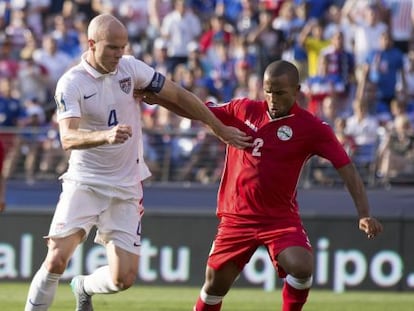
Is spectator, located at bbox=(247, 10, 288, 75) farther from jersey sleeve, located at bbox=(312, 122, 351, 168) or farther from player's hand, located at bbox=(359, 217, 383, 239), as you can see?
player's hand, located at bbox=(359, 217, 383, 239)

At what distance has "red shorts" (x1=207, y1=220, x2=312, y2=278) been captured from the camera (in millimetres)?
9430

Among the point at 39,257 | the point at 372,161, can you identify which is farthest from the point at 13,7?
the point at 372,161

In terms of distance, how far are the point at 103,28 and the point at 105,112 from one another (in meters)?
0.69

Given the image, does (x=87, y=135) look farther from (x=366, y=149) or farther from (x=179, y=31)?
(x=179, y=31)

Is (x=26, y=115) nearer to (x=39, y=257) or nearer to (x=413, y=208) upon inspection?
(x=39, y=257)

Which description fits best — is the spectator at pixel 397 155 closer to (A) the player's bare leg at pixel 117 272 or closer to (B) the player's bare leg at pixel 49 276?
(A) the player's bare leg at pixel 117 272

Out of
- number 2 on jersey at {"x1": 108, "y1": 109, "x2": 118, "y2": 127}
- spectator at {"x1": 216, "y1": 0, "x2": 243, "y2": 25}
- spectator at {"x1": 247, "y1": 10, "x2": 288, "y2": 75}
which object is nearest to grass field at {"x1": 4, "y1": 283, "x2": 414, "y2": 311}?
number 2 on jersey at {"x1": 108, "y1": 109, "x2": 118, "y2": 127}

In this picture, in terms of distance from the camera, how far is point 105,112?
930 cm

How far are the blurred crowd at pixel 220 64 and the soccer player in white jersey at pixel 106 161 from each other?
6843 millimetres

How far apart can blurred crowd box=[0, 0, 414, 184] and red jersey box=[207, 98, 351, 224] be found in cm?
659

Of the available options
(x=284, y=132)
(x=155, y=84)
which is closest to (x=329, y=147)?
(x=284, y=132)

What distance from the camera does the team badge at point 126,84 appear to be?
369 inches

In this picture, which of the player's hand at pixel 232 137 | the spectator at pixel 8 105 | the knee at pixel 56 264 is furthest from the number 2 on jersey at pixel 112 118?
the spectator at pixel 8 105

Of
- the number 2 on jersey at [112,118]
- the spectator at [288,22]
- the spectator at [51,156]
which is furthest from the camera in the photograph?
the spectator at [288,22]
